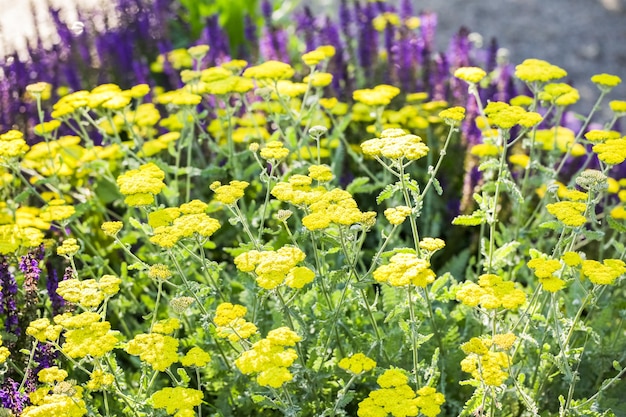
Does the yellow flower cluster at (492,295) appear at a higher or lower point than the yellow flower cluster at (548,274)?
lower

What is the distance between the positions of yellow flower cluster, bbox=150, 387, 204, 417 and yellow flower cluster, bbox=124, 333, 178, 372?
0.06m

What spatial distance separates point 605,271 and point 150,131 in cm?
188

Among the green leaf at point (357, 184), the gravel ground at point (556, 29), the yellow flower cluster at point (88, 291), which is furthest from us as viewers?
the gravel ground at point (556, 29)

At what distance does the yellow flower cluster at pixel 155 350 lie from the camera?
5.28 ft

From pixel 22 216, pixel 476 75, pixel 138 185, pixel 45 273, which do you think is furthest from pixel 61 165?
pixel 476 75

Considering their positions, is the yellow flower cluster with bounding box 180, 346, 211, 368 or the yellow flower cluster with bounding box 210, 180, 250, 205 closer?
the yellow flower cluster with bounding box 180, 346, 211, 368

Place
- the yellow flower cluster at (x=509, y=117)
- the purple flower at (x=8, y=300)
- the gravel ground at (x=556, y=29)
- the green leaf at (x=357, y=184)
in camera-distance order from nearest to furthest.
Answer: the yellow flower cluster at (x=509, y=117)
the purple flower at (x=8, y=300)
the green leaf at (x=357, y=184)
the gravel ground at (x=556, y=29)

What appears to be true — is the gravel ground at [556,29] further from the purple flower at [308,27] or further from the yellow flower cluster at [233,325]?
the yellow flower cluster at [233,325]

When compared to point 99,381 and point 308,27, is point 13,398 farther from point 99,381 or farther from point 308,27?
point 308,27

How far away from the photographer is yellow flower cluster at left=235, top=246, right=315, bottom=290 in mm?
1605

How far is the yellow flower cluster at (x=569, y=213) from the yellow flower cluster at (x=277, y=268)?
0.59 metres

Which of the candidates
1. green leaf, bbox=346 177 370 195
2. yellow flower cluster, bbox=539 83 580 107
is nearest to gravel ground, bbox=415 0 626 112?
yellow flower cluster, bbox=539 83 580 107

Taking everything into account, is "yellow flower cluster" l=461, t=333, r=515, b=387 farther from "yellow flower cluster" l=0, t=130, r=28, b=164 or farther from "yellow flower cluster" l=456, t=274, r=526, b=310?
"yellow flower cluster" l=0, t=130, r=28, b=164

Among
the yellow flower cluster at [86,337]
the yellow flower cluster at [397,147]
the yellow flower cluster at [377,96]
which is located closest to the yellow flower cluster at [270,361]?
the yellow flower cluster at [86,337]
